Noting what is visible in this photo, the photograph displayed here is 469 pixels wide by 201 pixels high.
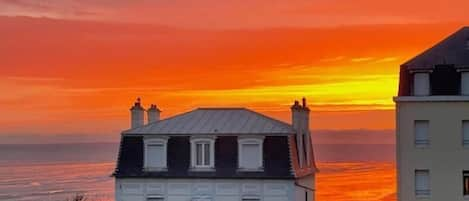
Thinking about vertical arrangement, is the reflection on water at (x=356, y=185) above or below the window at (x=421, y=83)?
below

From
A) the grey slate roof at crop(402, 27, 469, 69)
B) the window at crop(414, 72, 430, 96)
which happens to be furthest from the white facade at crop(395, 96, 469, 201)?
the grey slate roof at crop(402, 27, 469, 69)

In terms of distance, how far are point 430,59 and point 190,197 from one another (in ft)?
39.1

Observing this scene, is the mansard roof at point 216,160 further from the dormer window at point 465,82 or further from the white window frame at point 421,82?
the dormer window at point 465,82

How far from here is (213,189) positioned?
1975 inches

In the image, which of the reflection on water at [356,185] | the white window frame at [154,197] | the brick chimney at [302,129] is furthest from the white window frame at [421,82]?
the reflection on water at [356,185]

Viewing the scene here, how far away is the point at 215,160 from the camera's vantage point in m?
50.5

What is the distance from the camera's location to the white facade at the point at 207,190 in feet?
163

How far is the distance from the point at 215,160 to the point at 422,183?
9.01m

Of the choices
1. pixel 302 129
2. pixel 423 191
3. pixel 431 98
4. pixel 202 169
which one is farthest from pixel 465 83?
pixel 202 169

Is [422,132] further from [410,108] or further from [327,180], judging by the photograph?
[327,180]

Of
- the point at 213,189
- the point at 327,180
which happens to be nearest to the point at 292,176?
the point at 213,189

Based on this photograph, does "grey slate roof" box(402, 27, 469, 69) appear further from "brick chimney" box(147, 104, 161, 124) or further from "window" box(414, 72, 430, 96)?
"brick chimney" box(147, 104, 161, 124)

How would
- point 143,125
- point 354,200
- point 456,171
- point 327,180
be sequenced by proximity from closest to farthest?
point 456,171 → point 143,125 → point 354,200 → point 327,180

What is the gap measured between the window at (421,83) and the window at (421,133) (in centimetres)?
122
